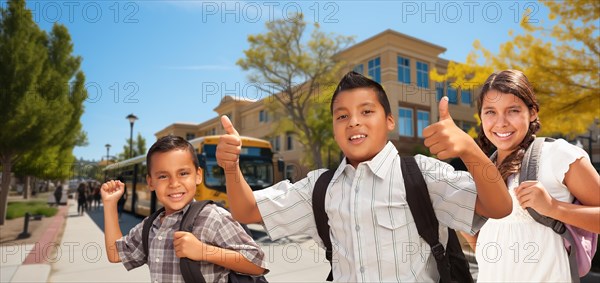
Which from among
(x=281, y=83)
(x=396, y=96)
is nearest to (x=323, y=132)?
(x=281, y=83)

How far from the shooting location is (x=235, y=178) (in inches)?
73.7

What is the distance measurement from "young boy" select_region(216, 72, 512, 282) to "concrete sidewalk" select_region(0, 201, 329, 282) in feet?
17.2

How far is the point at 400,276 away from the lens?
1.76m

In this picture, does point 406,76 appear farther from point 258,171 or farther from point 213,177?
point 213,177

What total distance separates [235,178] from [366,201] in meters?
0.56

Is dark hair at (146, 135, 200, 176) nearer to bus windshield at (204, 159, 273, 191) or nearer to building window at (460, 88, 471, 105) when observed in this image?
bus windshield at (204, 159, 273, 191)

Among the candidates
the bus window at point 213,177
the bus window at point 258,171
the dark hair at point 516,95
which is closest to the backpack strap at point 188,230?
the dark hair at point 516,95

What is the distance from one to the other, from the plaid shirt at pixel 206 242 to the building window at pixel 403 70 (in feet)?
99.9

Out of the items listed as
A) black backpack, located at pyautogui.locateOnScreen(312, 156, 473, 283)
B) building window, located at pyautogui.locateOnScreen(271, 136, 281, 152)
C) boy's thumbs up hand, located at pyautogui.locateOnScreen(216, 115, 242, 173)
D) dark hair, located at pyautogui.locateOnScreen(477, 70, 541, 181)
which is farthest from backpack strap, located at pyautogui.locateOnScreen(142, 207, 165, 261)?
building window, located at pyautogui.locateOnScreen(271, 136, 281, 152)

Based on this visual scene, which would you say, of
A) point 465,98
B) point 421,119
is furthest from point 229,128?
point 465,98

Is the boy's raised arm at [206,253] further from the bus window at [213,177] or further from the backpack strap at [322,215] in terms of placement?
the bus window at [213,177]

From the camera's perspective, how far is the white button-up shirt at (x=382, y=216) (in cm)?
167

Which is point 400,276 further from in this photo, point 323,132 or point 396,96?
point 396,96

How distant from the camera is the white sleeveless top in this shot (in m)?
1.96
